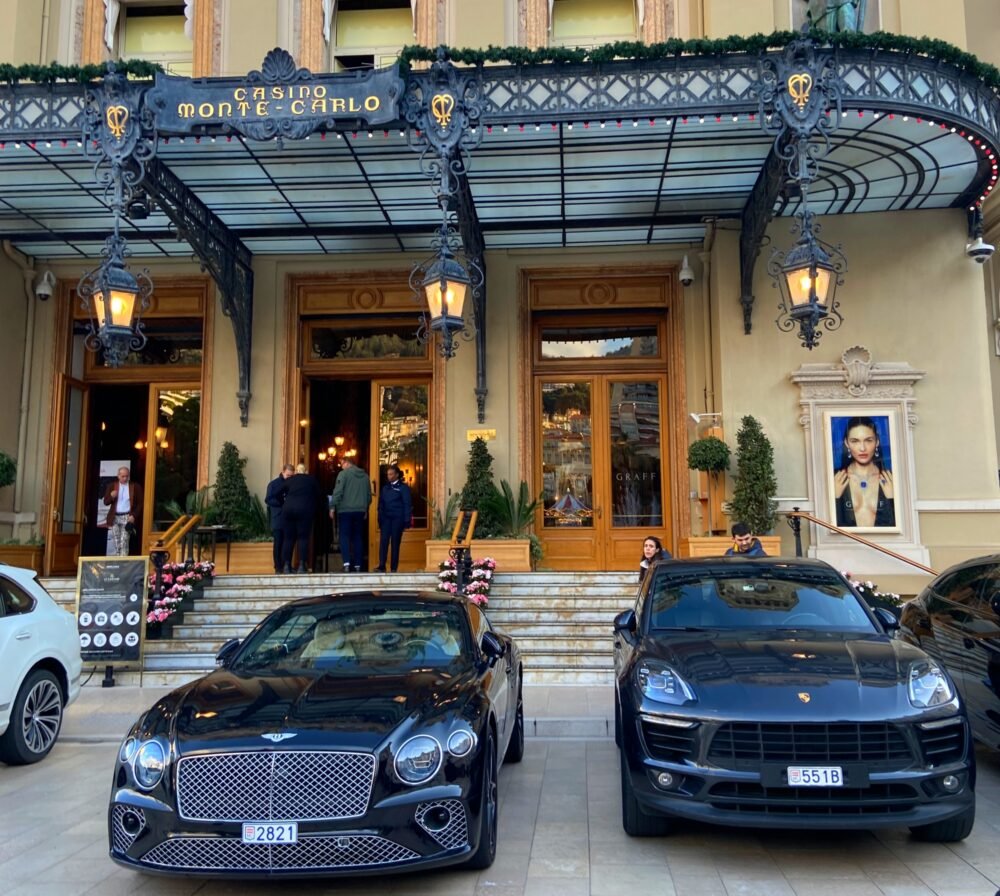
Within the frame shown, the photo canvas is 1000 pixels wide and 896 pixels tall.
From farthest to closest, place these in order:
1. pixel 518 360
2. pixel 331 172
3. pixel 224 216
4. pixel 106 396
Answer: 1. pixel 106 396
2. pixel 518 360
3. pixel 224 216
4. pixel 331 172

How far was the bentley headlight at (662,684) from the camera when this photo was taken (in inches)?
182

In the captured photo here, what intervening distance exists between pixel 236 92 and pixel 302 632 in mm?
7438

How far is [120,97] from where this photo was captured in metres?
10.4

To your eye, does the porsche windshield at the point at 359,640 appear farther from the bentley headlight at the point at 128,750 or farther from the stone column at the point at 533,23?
the stone column at the point at 533,23

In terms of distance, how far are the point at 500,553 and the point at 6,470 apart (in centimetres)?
809

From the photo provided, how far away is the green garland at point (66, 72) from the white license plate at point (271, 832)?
9663 millimetres

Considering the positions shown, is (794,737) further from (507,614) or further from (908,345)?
(908,345)

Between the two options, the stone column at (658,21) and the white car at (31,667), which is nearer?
the white car at (31,667)

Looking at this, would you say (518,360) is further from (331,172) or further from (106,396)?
(106,396)

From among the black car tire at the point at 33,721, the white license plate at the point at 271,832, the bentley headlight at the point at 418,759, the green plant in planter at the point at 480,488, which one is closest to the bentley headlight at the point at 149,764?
the white license plate at the point at 271,832

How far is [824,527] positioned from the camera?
503 inches

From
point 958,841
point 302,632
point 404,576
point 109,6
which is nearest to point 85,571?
point 404,576

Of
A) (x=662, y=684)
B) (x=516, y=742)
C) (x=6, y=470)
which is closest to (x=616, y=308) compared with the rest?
(x=516, y=742)

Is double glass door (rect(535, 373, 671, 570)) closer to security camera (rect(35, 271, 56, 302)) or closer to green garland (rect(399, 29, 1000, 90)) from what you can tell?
green garland (rect(399, 29, 1000, 90))
